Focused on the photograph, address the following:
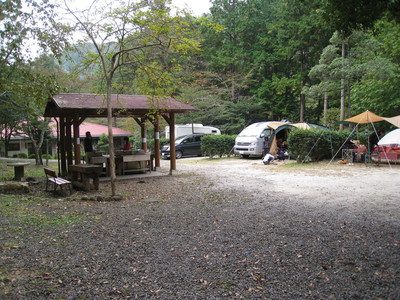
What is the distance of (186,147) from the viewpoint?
2212cm

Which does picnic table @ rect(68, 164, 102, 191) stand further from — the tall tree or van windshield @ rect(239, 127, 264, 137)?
van windshield @ rect(239, 127, 264, 137)

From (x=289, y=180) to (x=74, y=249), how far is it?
7.78m

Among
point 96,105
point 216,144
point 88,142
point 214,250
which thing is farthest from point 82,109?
point 216,144

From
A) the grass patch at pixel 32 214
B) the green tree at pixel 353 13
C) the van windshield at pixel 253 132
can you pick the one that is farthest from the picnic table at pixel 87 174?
the van windshield at pixel 253 132

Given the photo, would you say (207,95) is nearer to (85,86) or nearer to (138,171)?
(85,86)

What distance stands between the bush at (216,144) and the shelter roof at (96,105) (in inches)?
272

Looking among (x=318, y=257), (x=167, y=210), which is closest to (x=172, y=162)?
(x=167, y=210)

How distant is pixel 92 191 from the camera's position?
920 centimetres

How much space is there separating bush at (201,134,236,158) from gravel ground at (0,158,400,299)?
1184 cm

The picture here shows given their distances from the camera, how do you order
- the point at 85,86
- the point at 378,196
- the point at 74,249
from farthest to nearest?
1. the point at 85,86
2. the point at 378,196
3. the point at 74,249

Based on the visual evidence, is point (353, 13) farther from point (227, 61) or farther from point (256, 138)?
point (227, 61)

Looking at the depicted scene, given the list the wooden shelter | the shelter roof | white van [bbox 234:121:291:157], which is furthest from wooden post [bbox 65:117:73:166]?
white van [bbox 234:121:291:157]

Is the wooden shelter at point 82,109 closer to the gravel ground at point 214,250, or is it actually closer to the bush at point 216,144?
the gravel ground at point 214,250

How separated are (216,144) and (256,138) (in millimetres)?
2542
